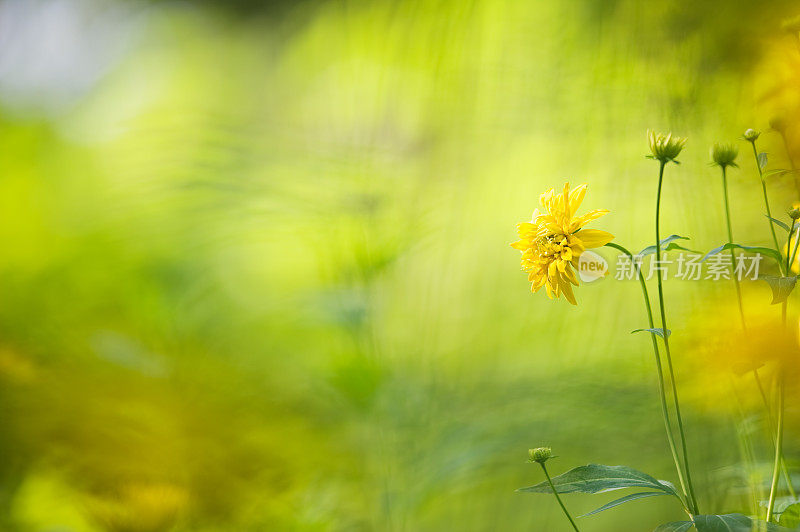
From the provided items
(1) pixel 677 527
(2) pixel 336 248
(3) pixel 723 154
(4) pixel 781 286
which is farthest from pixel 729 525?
(2) pixel 336 248

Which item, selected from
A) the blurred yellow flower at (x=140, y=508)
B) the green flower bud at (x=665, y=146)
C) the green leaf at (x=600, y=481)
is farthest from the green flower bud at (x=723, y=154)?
the blurred yellow flower at (x=140, y=508)

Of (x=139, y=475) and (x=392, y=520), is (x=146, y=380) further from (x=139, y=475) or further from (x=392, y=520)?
(x=392, y=520)

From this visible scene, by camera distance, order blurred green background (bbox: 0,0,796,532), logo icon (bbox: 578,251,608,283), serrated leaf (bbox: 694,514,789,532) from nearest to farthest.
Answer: serrated leaf (bbox: 694,514,789,532) → logo icon (bbox: 578,251,608,283) → blurred green background (bbox: 0,0,796,532)

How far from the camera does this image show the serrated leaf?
305mm

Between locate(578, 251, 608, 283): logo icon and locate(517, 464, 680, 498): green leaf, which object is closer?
locate(517, 464, 680, 498): green leaf

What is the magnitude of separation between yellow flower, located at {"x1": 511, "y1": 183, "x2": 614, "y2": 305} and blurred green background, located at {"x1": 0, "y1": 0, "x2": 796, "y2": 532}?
0.28 meters

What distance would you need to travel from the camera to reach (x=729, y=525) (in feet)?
1.01

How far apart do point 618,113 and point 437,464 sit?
467 millimetres

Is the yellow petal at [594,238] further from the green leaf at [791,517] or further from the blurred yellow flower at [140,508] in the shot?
the blurred yellow flower at [140,508]

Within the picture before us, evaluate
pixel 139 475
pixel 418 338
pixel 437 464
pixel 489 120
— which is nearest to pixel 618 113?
pixel 489 120

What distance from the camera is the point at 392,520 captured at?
0.67 meters

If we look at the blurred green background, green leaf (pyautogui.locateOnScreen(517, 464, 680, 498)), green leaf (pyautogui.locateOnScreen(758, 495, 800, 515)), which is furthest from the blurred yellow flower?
green leaf (pyautogui.locateOnScreen(758, 495, 800, 515))

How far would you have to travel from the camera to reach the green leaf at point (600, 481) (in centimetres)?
34

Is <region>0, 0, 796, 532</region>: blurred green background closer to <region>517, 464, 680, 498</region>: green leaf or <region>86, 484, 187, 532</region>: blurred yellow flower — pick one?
<region>86, 484, 187, 532</region>: blurred yellow flower
